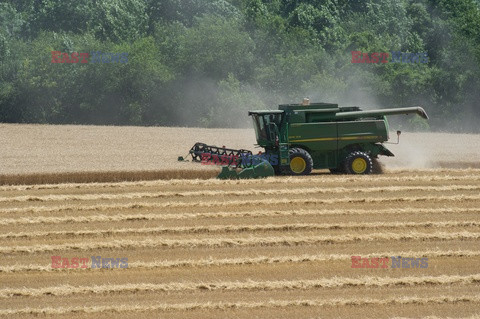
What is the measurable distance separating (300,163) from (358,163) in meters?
1.62

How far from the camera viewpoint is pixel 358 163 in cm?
2431

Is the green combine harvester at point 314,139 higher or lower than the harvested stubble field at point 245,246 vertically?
higher

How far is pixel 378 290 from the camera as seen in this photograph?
566 inches

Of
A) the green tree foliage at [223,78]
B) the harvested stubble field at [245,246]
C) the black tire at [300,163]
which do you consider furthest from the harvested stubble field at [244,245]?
the green tree foliage at [223,78]

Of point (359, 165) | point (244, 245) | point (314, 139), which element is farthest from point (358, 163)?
point (244, 245)

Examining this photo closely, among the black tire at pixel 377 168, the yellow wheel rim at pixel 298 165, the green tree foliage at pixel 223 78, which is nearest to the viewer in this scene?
the yellow wheel rim at pixel 298 165

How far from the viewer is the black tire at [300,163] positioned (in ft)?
78.2

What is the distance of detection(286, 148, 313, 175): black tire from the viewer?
23844 mm

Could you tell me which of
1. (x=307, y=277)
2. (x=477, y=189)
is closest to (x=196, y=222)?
(x=307, y=277)

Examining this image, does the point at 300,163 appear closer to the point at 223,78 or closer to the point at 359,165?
the point at 359,165

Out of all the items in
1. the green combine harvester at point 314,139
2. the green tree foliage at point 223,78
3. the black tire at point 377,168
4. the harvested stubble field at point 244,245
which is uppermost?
the green tree foliage at point 223,78

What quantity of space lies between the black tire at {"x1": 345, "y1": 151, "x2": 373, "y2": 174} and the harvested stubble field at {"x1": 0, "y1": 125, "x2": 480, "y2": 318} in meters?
0.67

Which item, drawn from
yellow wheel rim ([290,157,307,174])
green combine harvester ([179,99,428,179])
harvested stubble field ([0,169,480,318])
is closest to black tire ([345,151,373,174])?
green combine harvester ([179,99,428,179])

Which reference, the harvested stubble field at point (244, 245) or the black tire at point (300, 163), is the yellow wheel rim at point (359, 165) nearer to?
the harvested stubble field at point (244, 245)
